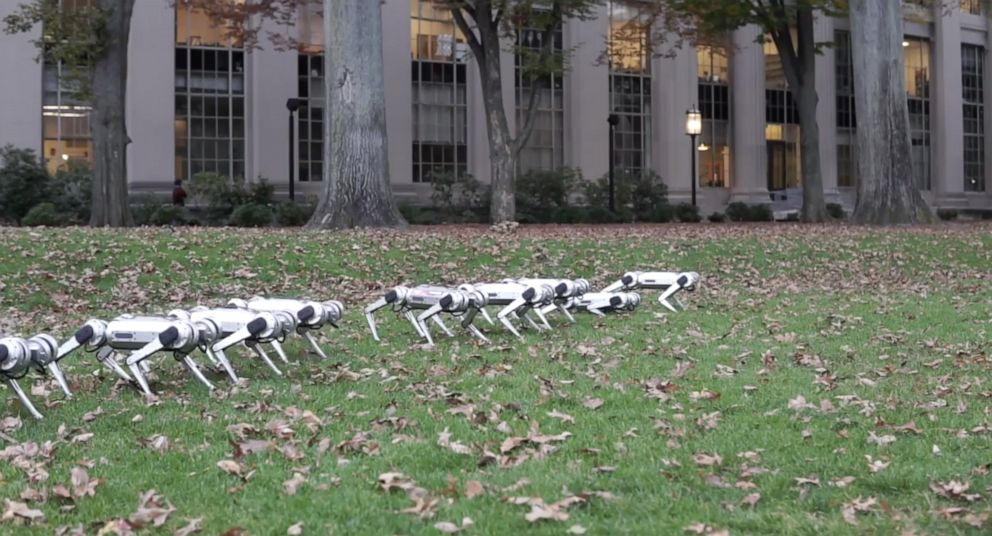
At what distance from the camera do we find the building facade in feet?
106

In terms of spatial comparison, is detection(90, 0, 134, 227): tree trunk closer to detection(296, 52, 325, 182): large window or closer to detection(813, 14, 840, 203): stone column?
detection(296, 52, 325, 182): large window

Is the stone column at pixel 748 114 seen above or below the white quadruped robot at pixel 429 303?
above

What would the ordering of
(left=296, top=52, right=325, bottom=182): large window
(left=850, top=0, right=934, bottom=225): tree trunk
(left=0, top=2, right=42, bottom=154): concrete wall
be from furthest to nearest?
(left=296, top=52, right=325, bottom=182): large window, (left=0, top=2, right=42, bottom=154): concrete wall, (left=850, top=0, right=934, bottom=225): tree trunk

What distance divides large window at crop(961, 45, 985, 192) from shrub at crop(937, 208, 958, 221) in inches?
203

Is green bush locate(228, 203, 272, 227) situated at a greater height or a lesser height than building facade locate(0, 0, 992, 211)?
lesser

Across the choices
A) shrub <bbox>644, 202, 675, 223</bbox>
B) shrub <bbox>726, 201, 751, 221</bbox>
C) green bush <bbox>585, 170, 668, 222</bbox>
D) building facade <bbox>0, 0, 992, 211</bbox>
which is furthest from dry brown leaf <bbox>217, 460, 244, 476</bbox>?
shrub <bbox>726, 201, 751, 221</bbox>

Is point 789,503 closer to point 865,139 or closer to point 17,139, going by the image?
point 865,139

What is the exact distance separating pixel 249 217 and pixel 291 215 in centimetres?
109

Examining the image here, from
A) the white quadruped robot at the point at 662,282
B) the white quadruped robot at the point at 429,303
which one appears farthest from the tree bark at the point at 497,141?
the white quadruped robot at the point at 429,303

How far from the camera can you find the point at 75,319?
13.2 m

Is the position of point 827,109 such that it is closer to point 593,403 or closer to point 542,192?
point 542,192

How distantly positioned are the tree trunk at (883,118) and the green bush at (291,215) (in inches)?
533

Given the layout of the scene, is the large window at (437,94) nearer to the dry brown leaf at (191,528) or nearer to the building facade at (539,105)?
the building facade at (539,105)

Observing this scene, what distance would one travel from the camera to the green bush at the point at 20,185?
28719mm
